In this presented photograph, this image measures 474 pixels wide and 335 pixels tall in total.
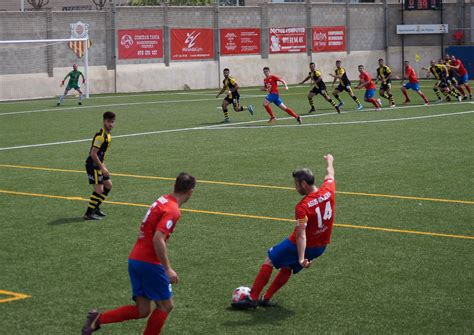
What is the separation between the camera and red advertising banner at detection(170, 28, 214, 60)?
5700cm

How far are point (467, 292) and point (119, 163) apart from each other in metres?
14.1

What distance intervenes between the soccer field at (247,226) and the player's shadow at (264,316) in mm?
24

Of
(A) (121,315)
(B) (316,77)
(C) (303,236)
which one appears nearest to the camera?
(A) (121,315)

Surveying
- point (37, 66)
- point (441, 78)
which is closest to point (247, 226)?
point (441, 78)

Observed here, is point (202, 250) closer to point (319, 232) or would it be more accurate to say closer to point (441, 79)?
point (319, 232)

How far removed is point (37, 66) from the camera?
1982 inches

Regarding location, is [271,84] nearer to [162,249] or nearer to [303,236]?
[303,236]

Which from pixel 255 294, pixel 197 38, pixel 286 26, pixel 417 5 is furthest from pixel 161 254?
pixel 417 5

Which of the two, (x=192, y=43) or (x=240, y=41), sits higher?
(x=240, y=41)

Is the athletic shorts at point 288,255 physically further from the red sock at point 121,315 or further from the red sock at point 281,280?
the red sock at point 121,315

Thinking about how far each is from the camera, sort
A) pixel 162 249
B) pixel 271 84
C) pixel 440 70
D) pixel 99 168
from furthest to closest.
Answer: pixel 440 70
pixel 271 84
pixel 99 168
pixel 162 249

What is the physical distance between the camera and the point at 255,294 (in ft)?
35.1

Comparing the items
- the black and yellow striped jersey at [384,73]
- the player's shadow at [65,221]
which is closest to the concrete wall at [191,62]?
the black and yellow striped jersey at [384,73]

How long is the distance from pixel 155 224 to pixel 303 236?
2.03 metres
